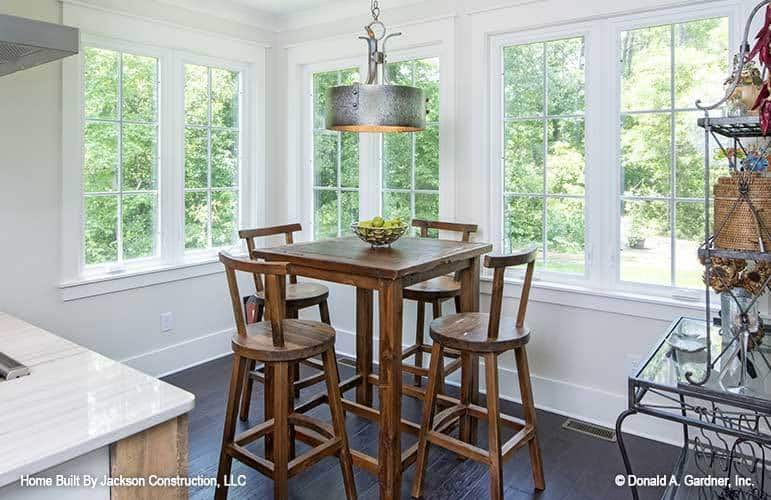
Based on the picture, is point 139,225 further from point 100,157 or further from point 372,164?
point 372,164

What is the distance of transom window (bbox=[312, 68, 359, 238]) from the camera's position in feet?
13.2

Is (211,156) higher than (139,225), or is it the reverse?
(211,156)

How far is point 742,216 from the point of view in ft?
4.88

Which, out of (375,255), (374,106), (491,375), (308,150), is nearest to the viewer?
(491,375)

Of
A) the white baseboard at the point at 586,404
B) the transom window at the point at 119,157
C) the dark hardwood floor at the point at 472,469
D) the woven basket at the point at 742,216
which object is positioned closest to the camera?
the woven basket at the point at 742,216

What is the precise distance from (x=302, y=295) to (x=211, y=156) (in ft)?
5.21

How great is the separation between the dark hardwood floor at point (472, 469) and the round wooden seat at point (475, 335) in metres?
0.67

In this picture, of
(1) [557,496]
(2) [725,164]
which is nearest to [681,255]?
(2) [725,164]

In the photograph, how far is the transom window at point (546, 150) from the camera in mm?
3031

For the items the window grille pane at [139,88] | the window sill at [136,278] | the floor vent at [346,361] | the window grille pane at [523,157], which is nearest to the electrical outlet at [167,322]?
the window sill at [136,278]

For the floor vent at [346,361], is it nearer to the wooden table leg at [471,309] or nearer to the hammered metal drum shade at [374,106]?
the wooden table leg at [471,309]

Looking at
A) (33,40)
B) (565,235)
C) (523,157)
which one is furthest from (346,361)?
(33,40)

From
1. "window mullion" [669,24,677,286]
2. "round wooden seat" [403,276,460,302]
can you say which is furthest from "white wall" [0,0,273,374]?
"window mullion" [669,24,677,286]

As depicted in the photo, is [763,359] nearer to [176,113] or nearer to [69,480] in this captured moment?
[69,480]
